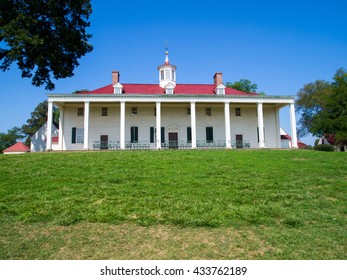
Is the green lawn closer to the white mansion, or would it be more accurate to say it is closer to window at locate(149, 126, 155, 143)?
the white mansion

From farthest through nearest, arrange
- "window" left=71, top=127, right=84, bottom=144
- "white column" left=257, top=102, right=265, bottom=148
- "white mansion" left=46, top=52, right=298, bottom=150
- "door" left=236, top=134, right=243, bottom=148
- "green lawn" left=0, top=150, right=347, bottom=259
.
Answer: "door" left=236, top=134, right=243, bottom=148 < "window" left=71, top=127, right=84, bottom=144 < "white column" left=257, top=102, right=265, bottom=148 < "white mansion" left=46, top=52, right=298, bottom=150 < "green lawn" left=0, top=150, right=347, bottom=259

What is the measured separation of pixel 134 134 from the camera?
1228 inches

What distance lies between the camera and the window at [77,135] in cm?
3033

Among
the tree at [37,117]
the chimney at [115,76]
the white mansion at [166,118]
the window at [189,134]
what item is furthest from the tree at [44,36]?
the tree at [37,117]

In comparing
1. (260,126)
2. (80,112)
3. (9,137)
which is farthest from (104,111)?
(9,137)

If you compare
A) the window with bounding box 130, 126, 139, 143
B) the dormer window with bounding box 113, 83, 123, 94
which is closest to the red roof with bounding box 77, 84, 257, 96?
the dormer window with bounding box 113, 83, 123, 94

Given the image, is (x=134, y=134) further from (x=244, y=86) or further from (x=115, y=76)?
(x=244, y=86)

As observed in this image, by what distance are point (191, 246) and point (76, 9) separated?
75.0 feet

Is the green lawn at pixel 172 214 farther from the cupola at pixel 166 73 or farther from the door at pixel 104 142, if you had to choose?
the cupola at pixel 166 73

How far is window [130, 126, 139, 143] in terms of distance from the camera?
31.1 m

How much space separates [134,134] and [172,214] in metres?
24.8

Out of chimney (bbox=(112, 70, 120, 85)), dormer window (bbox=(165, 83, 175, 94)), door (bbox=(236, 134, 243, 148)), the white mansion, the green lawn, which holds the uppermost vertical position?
chimney (bbox=(112, 70, 120, 85))

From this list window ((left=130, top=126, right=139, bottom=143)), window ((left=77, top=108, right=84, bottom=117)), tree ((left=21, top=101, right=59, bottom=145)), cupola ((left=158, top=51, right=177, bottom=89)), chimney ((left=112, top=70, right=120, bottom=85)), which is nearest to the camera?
window ((left=77, top=108, right=84, bottom=117))

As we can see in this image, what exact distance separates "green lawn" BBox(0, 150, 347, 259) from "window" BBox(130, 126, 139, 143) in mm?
18891
